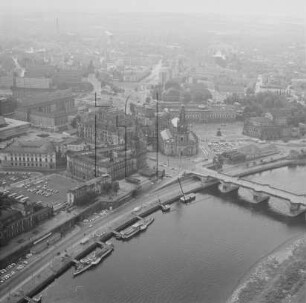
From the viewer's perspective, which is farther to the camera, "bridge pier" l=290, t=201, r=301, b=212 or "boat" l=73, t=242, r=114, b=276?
"bridge pier" l=290, t=201, r=301, b=212

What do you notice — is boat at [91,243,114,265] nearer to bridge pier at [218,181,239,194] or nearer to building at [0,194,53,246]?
building at [0,194,53,246]

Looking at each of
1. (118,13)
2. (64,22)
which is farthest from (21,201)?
(118,13)

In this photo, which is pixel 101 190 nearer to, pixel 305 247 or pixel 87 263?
pixel 87 263

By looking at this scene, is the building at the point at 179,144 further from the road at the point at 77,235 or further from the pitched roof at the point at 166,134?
the road at the point at 77,235

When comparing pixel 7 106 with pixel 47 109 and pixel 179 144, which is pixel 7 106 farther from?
pixel 179 144

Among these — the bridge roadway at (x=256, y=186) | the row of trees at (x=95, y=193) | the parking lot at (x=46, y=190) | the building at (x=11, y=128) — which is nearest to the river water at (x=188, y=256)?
the bridge roadway at (x=256, y=186)

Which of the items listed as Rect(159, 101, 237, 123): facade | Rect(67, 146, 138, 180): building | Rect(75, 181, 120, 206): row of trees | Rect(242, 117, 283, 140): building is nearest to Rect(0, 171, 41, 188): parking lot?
Rect(67, 146, 138, 180): building
